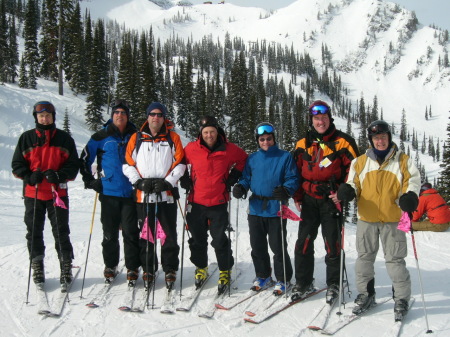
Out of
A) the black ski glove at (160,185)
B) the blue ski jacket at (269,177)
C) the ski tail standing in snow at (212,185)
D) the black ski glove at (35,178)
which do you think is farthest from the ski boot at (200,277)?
the black ski glove at (35,178)

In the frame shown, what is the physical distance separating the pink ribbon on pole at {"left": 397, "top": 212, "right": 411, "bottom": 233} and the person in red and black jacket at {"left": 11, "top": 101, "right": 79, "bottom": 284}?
396 centimetres

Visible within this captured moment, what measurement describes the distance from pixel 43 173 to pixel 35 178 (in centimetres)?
13

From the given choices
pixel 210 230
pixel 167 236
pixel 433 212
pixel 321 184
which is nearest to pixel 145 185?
pixel 167 236

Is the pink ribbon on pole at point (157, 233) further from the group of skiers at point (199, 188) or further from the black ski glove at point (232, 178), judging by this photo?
the black ski glove at point (232, 178)

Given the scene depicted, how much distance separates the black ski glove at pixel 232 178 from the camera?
15.1 feet

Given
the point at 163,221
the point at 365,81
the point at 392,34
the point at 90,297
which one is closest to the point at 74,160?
the point at 163,221

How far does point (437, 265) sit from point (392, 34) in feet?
737

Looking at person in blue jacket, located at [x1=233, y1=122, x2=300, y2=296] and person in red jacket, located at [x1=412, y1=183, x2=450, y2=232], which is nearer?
person in blue jacket, located at [x1=233, y1=122, x2=300, y2=296]

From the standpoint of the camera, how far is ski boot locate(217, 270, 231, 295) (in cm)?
454

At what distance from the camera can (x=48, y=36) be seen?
35.2 meters

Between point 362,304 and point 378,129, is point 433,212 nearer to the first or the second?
point 362,304

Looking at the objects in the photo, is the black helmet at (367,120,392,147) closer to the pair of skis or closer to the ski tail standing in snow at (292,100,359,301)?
the ski tail standing in snow at (292,100,359,301)

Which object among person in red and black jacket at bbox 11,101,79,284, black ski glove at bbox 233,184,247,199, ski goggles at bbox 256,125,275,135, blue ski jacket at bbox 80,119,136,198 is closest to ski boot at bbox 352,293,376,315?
black ski glove at bbox 233,184,247,199

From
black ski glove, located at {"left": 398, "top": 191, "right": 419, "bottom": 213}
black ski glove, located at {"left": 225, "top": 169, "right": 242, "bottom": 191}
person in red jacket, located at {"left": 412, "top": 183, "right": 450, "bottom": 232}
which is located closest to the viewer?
black ski glove, located at {"left": 398, "top": 191, "right": 419, "bottom": 213}
